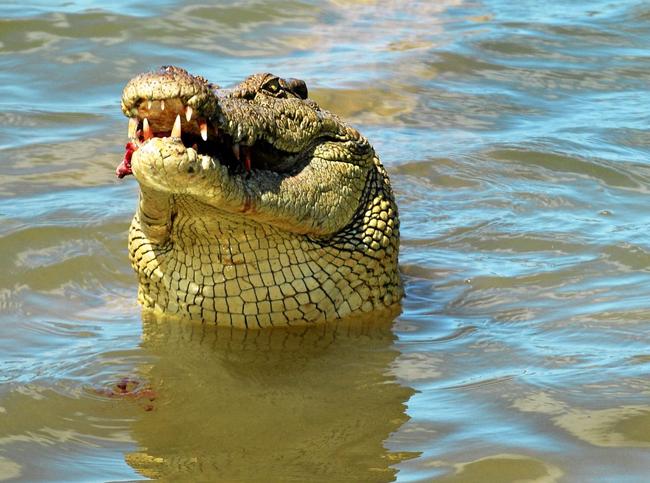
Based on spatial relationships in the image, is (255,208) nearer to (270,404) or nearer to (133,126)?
A: (133,126)

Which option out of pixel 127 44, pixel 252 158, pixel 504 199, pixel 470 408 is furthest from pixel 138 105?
pixel 127 44

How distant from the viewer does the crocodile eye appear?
5.16m

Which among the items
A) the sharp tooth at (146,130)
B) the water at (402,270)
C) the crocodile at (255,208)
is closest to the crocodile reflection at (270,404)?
the water at (402,270)

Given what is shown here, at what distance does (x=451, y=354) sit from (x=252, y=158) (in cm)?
136

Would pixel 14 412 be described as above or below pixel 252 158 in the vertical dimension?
below

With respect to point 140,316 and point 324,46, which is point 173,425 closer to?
point 140,316

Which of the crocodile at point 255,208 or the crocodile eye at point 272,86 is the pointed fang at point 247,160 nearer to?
the crocodile at point 255,208

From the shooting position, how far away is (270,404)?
478 cm

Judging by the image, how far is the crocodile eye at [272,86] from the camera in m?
5.16

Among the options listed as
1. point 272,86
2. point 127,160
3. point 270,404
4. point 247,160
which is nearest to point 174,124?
point 127,160

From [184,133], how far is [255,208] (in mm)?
495

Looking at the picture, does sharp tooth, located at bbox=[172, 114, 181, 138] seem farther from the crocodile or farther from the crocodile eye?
the crocodile eye

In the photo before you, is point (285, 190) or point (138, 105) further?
point (285, 190)

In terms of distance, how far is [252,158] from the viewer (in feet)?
15.9
